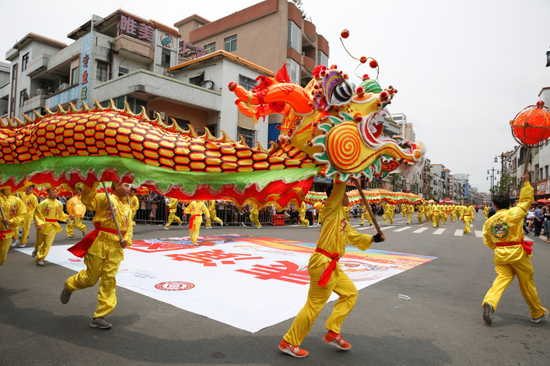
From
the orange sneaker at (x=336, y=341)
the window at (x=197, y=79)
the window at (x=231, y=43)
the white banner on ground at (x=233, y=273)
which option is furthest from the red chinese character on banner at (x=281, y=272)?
the window at (x=231, y=43)

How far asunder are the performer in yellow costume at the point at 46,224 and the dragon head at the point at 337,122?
608cm

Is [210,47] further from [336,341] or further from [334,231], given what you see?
[336,341]

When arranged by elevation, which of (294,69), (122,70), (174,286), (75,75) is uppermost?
(294,69)

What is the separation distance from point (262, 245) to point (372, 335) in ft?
23.9

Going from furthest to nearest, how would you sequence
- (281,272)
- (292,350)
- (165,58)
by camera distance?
(165,58), (281,272), (292,350)

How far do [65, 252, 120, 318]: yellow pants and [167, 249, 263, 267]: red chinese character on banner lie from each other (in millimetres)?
3571

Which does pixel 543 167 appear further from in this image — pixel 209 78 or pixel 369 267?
pixel 369 267

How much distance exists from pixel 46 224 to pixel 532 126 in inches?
342

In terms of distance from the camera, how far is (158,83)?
19.1 meters

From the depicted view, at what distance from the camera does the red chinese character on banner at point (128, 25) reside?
20531 millimetres

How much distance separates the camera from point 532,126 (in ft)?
13.6

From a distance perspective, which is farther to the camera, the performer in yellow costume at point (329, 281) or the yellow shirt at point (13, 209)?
the yellow shirt at point (13, 209)

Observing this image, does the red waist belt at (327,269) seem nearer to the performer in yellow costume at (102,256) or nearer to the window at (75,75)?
the performer in yellow costume at (102,256)

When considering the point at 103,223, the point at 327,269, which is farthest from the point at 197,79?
the point at 327,269
